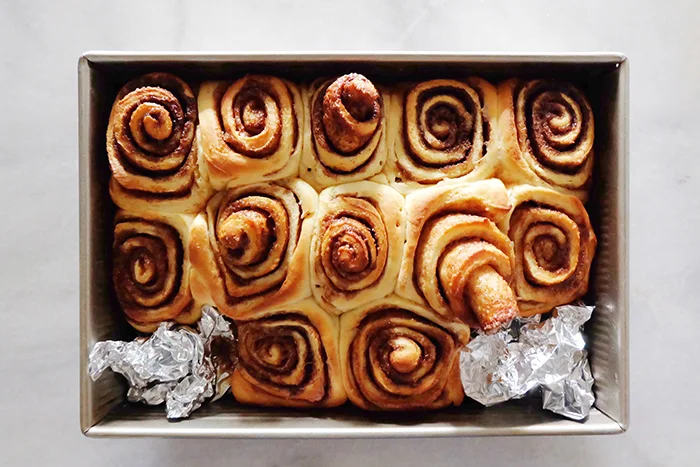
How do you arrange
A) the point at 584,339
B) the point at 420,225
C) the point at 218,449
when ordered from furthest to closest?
the point at 218,449, the point at 584,339, the point at 420,225

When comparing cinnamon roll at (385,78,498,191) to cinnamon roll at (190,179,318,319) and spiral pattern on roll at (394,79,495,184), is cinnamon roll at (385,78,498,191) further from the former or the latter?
cinnamon roll at (190,179,318,319)

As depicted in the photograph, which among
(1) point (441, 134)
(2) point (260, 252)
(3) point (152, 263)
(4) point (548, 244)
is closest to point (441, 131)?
(1) point (441, 134)

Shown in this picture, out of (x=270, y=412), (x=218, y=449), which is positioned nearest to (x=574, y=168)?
(x=270, y=412)

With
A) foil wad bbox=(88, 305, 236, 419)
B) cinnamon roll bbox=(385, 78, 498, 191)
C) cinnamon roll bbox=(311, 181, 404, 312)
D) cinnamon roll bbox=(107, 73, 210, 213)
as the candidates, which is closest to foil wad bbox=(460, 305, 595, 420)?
cinnamon roll bbox=(311, 181, 404, 312)

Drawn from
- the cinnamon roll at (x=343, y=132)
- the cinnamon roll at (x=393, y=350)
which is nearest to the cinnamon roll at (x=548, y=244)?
the cinnamon roll at (x=393, y=350)

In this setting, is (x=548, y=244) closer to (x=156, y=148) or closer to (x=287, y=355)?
(x=287, y=355)

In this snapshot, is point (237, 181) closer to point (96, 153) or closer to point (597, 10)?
point (96, 153)
